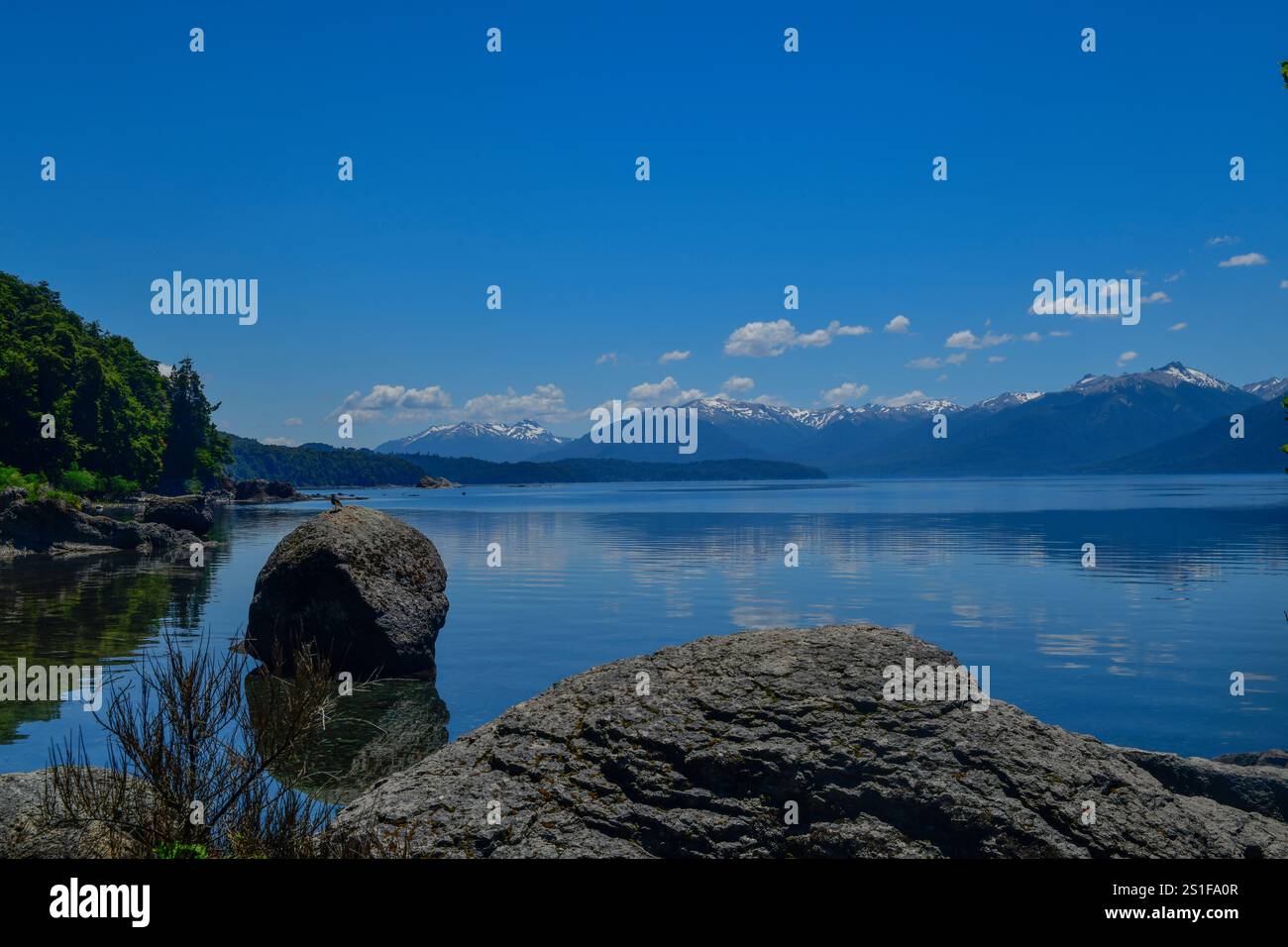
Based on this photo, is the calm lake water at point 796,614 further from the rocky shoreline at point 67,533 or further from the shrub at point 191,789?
the shrub at point 191,789

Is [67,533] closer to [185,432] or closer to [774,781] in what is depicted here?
[774,781]

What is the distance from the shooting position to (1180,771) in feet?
32.5

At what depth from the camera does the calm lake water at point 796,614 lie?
18891 millimetres

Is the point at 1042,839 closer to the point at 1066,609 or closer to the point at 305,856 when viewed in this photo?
the point at 305,856

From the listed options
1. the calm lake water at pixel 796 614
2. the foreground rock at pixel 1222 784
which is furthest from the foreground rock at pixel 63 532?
the foreground rock at pixel 1222 784

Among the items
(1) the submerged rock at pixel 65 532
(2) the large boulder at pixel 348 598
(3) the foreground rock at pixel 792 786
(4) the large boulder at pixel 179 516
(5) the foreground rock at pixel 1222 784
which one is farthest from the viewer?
(4) the large boulder at pixel 179 516

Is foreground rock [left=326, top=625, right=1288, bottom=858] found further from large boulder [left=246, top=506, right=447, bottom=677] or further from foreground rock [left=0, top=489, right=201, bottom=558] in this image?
foreground rock [left=0, top=489, right=201, bottom=558]

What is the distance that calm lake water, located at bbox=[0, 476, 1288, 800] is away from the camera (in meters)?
18.9

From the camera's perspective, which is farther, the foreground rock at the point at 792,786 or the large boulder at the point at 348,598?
the large boulder at the point at 348,598

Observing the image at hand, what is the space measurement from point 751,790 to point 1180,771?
582cm

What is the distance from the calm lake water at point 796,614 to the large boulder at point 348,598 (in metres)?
1.09

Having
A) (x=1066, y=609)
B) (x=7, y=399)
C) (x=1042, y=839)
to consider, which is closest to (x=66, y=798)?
(x=1042, y=839)
